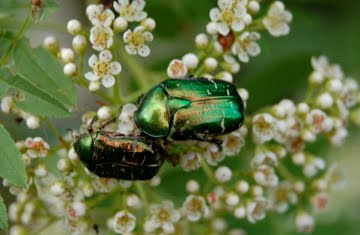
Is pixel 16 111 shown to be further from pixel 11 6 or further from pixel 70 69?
pixel 11 6

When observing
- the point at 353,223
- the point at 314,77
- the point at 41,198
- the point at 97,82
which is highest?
the point at 314,77

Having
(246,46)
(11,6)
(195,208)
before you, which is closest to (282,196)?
(195,208)

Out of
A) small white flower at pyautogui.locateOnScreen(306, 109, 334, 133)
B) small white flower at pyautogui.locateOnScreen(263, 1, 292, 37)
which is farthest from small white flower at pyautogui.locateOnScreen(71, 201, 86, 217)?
small white flower at pyautogui.locateOnScreen(263, 1, 292, 37)

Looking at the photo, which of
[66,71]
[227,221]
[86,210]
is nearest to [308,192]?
[227,221]

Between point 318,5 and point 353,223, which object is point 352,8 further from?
point 353,223

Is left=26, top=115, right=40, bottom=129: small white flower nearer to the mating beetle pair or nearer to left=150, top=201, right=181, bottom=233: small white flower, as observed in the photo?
the mating beetle pair
